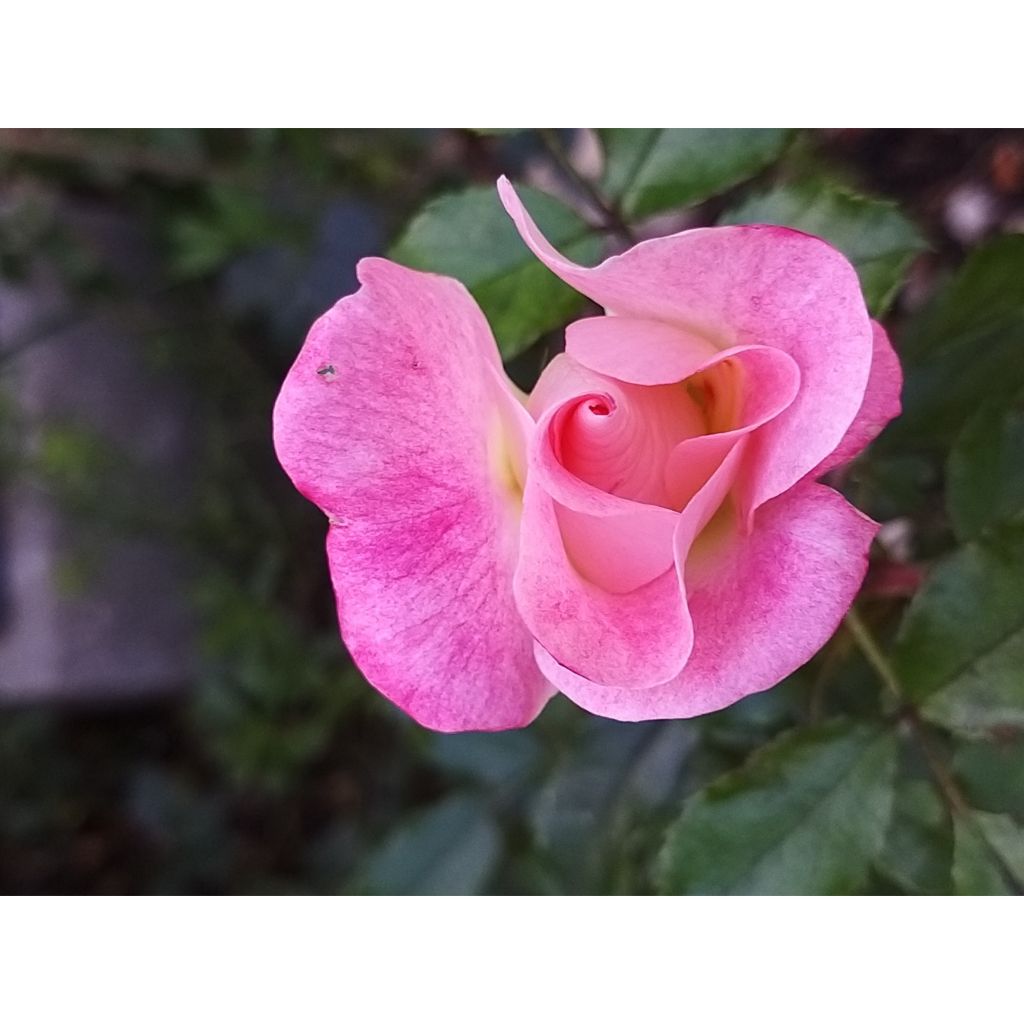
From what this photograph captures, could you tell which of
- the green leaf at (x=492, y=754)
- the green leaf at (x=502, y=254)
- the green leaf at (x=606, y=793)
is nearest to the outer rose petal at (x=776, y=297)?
the green leaf at (x=502, y=254)

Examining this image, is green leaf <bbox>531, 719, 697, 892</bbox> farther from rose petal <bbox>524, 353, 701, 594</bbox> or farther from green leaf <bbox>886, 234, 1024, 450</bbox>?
rose petal <bbox>524, 353, 701, 594</bbox>

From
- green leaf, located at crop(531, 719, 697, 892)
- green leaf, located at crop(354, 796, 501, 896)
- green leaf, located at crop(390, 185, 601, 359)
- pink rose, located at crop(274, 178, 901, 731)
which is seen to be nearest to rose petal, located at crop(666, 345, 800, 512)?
pink rose, located at crop(274, 178, 901, 731)

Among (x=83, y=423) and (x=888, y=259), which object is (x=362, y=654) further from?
(x=83, y=423)

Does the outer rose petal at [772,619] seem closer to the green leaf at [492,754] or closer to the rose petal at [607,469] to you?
the rose petal at [607,469]

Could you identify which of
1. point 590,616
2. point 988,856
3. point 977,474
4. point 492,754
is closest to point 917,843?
point 988,856

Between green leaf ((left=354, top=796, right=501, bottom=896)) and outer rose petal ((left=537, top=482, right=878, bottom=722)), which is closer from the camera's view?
outer rose petal ((left=537, top=482, right=878, bottom=722))

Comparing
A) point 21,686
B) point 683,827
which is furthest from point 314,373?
point 21,686
